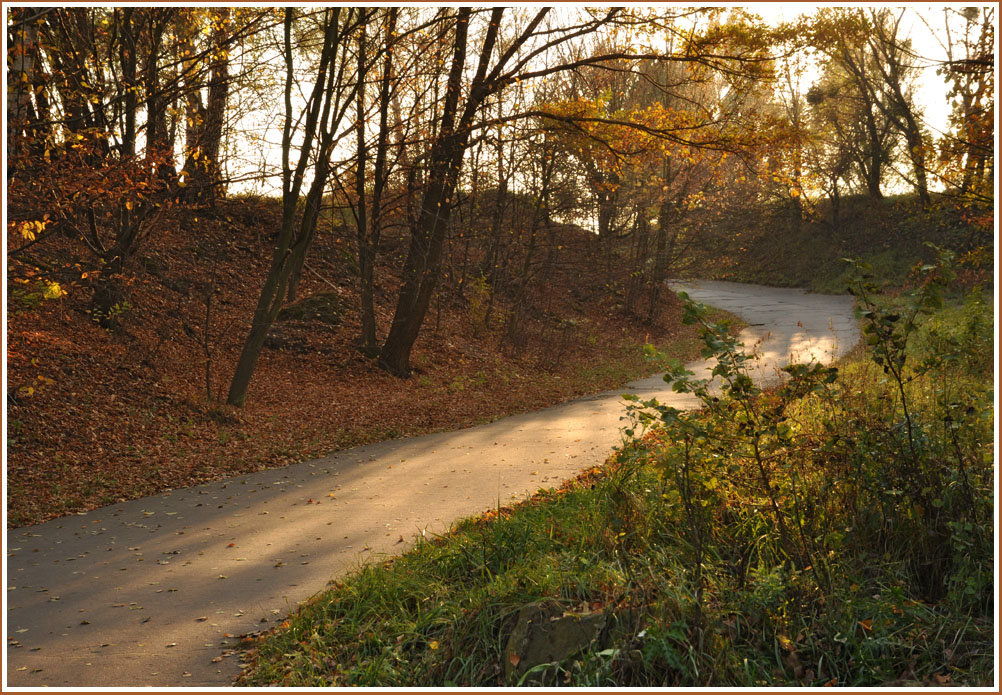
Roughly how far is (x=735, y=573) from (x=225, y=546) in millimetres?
4152

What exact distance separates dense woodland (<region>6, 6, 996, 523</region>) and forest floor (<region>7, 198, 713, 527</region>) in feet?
0.22

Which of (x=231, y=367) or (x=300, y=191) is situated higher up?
(x=300, y=191)

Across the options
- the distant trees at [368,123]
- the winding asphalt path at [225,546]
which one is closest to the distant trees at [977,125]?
the distant trees at [368,123]

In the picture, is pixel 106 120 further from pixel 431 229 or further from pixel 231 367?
pixel 431 229

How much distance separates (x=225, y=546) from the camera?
642cm

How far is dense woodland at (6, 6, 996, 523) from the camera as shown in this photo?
9305 millimetres

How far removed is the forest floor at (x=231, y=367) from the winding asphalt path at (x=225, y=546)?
855mm

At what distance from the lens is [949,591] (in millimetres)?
4215

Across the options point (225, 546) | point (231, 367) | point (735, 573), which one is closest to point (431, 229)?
point (231, 367)

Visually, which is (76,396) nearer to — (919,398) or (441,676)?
→ (441,676)

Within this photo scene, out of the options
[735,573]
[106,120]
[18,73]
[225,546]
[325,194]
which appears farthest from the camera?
[325,194]

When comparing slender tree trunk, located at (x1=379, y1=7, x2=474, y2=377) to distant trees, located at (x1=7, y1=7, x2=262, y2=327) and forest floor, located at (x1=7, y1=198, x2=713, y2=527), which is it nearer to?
forest floor, located at (x1=7, y1=198, x2=713, y2=527)

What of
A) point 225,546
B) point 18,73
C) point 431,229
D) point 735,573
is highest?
point 18,73

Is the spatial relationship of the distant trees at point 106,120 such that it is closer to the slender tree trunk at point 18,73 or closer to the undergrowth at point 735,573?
the slender tree trunk at point 18,73
